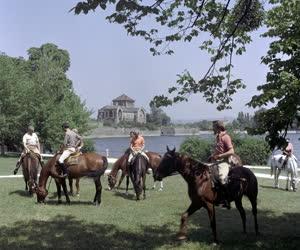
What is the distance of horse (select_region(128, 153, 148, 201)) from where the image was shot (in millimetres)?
17172

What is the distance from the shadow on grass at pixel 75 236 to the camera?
10.3m

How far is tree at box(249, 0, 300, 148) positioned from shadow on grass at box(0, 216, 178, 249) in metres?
Result: 3.17

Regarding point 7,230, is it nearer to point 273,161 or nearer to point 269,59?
point 269,59

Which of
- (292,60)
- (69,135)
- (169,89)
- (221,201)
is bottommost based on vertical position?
(221,201)

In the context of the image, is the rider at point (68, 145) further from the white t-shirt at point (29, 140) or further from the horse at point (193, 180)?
the horse at point (193, 180)

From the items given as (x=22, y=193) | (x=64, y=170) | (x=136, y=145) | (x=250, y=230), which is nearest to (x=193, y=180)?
(x=250, y=230)

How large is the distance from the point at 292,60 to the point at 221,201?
3.36 metres

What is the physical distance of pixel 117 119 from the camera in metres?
164

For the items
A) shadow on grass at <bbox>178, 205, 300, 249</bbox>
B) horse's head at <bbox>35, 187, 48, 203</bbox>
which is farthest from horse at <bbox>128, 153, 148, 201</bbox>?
horse's head at <bbox>35, 187, 48, 203</bbox>

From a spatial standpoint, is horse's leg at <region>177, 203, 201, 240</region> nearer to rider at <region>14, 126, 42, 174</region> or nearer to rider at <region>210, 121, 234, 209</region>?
rider at <region>210, 121, 234, 209</region>

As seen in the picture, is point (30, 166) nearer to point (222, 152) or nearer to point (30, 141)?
point (30, 141)

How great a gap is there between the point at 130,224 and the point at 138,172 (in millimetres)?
5014

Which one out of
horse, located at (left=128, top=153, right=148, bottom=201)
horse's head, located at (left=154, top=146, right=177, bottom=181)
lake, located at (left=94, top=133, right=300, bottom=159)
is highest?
horse's head, located at (left=154, top=146, right=177, bottom=181)

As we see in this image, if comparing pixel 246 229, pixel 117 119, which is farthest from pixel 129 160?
pixel 117 119
